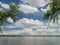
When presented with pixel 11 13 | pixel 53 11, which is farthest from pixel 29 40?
pixel 53 11

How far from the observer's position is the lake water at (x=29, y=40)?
10.6 feet

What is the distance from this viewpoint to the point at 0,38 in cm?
329

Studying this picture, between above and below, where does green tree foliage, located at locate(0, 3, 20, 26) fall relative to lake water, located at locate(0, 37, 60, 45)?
above

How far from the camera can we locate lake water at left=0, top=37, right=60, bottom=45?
128 inches

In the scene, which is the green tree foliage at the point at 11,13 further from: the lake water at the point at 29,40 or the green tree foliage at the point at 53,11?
the green tree foliage at the point at 53,11

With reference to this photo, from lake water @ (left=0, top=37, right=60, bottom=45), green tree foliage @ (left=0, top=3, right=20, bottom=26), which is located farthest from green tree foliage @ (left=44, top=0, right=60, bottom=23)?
green tree foliage @ (left=0, top=3, right=20, bottom=26)

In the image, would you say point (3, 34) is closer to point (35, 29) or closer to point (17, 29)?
point (17, 29)

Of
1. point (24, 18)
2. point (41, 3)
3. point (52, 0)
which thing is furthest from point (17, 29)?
point (52, 0)

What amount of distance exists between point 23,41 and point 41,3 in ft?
2.81

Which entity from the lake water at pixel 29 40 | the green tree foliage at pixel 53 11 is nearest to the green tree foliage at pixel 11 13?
A: the lake water at pixel 29 40

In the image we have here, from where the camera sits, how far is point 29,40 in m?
3.26

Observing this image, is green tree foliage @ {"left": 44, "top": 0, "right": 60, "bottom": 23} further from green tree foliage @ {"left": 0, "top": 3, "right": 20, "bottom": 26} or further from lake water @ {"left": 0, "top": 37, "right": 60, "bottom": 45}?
green tree foliage @ {"left": 0, "top": 3, "right": 20, "bottom": 26}

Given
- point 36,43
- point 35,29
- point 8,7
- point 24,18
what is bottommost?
point 36,43

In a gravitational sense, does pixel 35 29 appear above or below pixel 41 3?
below
